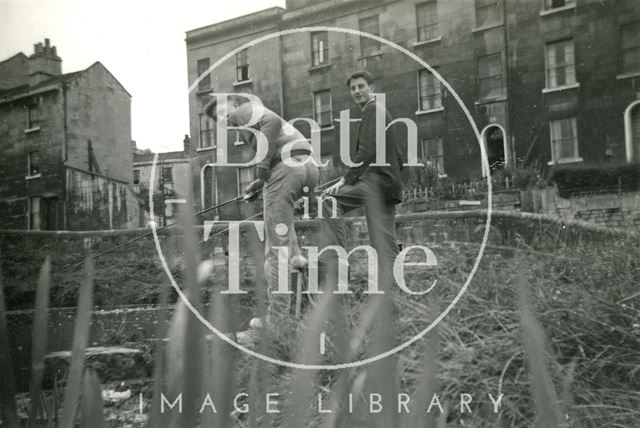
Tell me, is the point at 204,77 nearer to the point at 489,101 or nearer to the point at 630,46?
the point at 489,101

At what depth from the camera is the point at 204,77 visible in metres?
3.32

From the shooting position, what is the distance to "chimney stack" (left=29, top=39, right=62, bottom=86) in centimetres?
263

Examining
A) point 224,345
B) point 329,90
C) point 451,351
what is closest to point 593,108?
point 329,90

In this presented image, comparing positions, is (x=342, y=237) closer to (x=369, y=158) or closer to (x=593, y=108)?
(x=369, y=158)

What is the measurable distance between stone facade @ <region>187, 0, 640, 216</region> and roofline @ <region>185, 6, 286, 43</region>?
0.06 m

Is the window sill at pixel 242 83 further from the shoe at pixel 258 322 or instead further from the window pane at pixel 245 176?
the shoe at pixel 258 322

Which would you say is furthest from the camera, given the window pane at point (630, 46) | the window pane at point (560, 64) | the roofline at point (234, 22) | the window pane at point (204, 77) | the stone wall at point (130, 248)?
the window pane at point (560, 64)

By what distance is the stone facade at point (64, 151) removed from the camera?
2953 millimetres

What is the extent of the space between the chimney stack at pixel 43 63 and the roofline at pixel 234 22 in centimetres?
58

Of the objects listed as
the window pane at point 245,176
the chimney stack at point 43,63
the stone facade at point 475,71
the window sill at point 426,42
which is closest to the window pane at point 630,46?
the stone facade at point 475,71

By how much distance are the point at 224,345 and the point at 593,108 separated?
13.2 ft

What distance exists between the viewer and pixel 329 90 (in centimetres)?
357

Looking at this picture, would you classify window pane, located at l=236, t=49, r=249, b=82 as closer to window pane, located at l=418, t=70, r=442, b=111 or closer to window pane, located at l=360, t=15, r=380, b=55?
window pane, located at l=360, t=15, r=380, b=55

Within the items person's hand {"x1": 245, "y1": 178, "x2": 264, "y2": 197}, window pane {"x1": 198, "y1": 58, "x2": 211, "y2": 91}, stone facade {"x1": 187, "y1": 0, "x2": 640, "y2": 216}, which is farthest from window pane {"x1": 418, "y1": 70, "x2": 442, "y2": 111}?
window pane {"x1": 198, "y1": 58, "x2": 211, "y2": 91}
